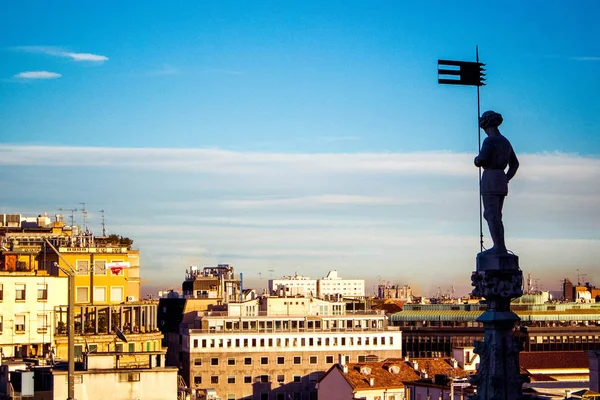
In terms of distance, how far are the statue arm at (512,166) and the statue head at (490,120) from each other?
0.40 meters

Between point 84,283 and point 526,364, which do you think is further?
point 526,364

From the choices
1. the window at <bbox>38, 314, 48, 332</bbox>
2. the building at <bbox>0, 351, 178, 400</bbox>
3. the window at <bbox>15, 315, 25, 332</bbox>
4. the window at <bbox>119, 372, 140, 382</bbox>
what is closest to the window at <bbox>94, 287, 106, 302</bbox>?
the window at <bbox>38, 314, 48, 332</bbox>

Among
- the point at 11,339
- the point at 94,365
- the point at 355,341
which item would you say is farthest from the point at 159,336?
the point at 355,341

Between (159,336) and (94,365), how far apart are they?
25.4 metres

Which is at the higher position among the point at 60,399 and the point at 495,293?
the point at 495,293

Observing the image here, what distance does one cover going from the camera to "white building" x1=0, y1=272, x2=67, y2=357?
87438mm

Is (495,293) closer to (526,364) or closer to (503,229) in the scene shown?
(503,229)

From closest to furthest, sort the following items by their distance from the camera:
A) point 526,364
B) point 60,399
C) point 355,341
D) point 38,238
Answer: point 60,399 → point 38,238 → point 526,364 → point 355,341

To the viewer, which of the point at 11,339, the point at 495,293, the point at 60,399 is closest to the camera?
the point at 495,293

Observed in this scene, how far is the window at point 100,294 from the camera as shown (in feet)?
304

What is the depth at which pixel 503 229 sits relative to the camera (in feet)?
55.5

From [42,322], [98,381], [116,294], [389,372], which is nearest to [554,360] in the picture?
[389,372]

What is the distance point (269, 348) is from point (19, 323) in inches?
2552

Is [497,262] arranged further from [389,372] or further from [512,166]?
[389,372]
